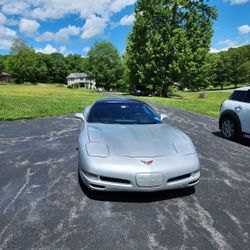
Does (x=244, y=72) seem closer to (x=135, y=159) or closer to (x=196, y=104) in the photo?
(x=196, y=104)

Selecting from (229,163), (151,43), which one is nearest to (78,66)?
(151,43)

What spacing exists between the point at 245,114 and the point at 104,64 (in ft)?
210

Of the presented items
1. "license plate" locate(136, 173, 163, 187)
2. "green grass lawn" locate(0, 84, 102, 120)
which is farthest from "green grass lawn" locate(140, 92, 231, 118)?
"license plate" locate(136, 173, 163, 187)

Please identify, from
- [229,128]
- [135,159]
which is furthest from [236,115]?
[135,159]

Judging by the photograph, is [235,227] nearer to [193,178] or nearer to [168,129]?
[193,178]

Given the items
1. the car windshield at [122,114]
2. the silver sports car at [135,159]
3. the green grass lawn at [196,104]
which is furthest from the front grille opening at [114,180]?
the green grass lawn at [196,104]

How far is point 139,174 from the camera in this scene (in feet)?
11.7

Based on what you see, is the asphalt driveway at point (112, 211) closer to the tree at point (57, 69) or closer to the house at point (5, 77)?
the house at point (5, 77)

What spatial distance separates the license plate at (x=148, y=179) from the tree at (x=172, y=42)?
2842cm

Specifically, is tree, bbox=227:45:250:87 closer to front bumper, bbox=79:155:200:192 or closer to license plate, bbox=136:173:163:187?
front bumper, bbox=79:155:200:192

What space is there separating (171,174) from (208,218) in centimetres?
71

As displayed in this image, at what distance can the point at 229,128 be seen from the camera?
27.3 feet

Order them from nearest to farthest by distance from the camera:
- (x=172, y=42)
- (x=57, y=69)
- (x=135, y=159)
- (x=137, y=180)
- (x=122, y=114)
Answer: (x=137, y=180) < (x=135, y=159) < (x=122, y=114) < (x=172, y=42) < (x=57, y=69)

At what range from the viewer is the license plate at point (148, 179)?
141 inches
